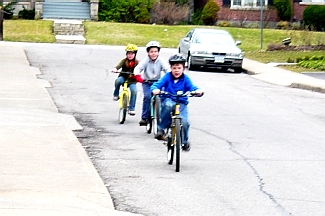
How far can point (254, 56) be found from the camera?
3416 centimetres

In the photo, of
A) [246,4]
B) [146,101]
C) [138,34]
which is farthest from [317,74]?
[246,4]

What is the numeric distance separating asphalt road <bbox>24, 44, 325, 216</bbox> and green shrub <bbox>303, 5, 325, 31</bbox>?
23.6 metres

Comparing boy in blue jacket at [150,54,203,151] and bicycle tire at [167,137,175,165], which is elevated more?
boy in blue jacket at [150,54,203,151]

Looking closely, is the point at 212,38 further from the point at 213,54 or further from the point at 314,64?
the point at 314,64

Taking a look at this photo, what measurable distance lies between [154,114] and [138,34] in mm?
28352

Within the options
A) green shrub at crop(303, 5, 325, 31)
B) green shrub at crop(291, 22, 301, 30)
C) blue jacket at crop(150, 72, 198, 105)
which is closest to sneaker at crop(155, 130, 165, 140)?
blue jacket at crop(150, 72, 198, 105)

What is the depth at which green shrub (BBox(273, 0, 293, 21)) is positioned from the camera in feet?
154

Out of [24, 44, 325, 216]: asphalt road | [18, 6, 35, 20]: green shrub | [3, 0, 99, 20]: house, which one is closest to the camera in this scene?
[24, 44, 325, 216]: asphalt road

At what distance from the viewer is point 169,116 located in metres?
11.1

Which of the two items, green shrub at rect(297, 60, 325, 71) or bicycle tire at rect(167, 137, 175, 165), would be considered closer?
bicycle tire at rect(167, 137, 175, 165)

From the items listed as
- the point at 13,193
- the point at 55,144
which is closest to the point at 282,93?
the point at 55,144

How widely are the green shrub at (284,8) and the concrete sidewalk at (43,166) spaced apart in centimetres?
3092

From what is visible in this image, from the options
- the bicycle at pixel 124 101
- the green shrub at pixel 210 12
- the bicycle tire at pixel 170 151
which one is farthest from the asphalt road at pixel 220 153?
the green shrub at pixel 210 12

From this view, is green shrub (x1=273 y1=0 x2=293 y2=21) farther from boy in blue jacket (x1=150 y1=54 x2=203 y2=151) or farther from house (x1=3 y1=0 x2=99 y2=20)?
boy in blue jacket (x1=150 y1=54 x2=203 y2=151)
